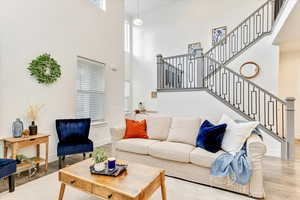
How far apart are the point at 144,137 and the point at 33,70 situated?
8.11ft

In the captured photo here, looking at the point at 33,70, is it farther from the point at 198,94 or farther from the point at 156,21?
the point at 156,21

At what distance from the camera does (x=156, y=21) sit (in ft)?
25.1

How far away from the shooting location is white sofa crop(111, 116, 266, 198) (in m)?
2.13

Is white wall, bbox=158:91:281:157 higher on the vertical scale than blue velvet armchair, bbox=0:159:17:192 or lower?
higher

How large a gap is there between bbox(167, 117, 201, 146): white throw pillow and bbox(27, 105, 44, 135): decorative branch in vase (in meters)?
2.44

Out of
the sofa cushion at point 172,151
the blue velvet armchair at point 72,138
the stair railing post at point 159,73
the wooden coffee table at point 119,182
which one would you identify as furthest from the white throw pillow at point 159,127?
the stair railing post at point 159,73

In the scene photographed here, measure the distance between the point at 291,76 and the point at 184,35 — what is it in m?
3.93

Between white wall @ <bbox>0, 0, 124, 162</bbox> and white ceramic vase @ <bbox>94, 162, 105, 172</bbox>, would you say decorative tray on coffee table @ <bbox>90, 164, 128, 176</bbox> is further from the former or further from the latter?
white wall @ <bbox>0, 0, 124, 162</bbox>

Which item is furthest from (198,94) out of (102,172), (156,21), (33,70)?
(156,21)

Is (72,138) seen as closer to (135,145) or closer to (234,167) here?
(135,145)

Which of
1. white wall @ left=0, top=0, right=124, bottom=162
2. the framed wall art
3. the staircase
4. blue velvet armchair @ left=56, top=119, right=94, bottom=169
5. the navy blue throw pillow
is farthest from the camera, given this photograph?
the framed wall art

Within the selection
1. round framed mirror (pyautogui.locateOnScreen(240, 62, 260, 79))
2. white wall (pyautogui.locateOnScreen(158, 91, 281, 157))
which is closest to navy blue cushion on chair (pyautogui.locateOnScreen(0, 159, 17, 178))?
white wall (pyautogui.locateOnScreen(158, 91, 281, 157))

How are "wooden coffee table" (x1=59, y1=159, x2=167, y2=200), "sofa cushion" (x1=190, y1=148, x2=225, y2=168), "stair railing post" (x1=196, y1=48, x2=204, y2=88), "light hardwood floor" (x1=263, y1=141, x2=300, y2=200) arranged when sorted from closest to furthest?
"wooden coffee table" (x1=59, y1=159, x2=167, y2=200) → "light hardwood floor" (x1=263, y1=141, x2=300, y2=200) → "sofa cushion" (x1=190, y1=148, x2=225, y2=168) → "stair railing post" (x1=196, y1=48, x2=204, y2=88)

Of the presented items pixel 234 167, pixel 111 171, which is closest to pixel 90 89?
pixel 111 171
